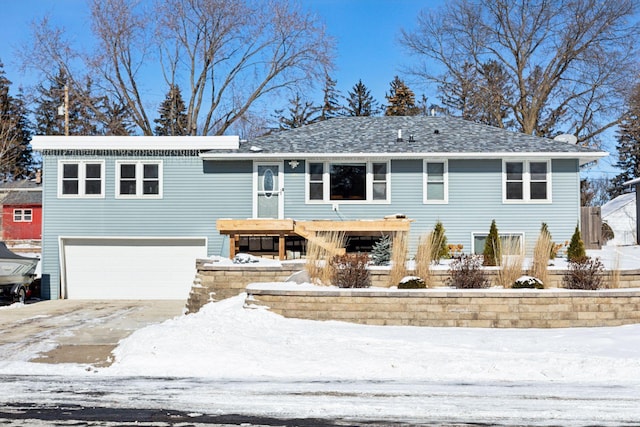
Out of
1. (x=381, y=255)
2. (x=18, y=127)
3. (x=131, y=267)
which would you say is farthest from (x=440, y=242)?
(x=18, y=127)

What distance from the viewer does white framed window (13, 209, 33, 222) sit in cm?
3956

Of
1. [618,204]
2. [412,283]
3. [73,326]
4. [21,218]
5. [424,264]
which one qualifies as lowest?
[73,326]

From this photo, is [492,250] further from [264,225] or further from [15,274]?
[15,274]

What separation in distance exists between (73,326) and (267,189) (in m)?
7.47

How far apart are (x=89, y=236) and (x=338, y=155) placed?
7892 mm

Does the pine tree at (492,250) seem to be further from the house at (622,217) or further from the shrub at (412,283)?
the house at (622,217)

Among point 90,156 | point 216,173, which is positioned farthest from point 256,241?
point 90,156

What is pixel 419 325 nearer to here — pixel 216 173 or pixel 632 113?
pixel 216 173

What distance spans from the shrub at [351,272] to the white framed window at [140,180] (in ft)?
28.6

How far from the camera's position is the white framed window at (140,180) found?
19234 mm

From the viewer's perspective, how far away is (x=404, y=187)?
61.5 feet

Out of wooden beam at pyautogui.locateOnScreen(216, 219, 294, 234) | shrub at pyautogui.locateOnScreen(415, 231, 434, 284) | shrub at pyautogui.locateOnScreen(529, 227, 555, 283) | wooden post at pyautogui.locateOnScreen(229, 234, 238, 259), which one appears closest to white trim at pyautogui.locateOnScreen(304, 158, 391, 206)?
wooden beam at pyautogui.locateOnScreen(216, 219, 294, 234)

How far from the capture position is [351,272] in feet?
39.9

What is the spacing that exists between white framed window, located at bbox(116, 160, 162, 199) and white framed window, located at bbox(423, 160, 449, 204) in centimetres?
793
